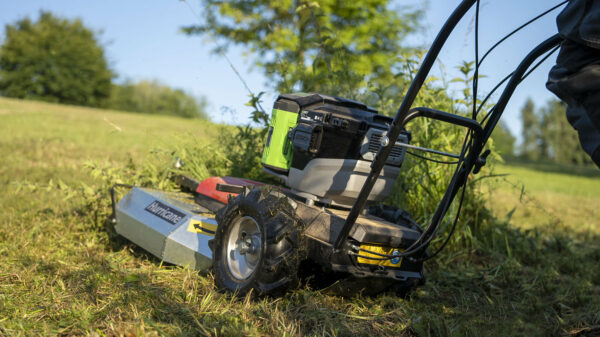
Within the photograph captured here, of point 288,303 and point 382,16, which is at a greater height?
point 382,16

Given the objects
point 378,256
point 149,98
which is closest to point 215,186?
point 378,256

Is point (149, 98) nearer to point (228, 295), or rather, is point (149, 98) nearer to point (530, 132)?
point (530, 132)

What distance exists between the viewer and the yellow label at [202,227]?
3232 millimetres

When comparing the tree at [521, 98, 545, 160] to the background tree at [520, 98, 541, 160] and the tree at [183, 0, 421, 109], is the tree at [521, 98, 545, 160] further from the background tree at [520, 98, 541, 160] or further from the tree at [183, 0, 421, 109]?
the tree at [183, 0, 421, 109]

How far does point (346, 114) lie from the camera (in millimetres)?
2945

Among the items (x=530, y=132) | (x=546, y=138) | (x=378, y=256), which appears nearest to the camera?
(x=378, y=256)

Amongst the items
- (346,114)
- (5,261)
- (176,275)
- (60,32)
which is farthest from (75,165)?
(60,32)

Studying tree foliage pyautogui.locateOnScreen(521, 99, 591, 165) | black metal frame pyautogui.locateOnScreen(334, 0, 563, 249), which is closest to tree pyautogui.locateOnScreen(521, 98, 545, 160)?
tree foliage pyautogui.locateOnScreen(521, 99, 591, 165)

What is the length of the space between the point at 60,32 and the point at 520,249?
36443 mm

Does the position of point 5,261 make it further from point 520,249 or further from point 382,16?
point 382,16

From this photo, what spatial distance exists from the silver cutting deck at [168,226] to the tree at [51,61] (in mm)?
30438

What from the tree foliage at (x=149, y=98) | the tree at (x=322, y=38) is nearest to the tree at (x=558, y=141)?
→ the tree at (x=322, y=38)

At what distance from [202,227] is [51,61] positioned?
33971 mm

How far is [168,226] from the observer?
3279 mm
